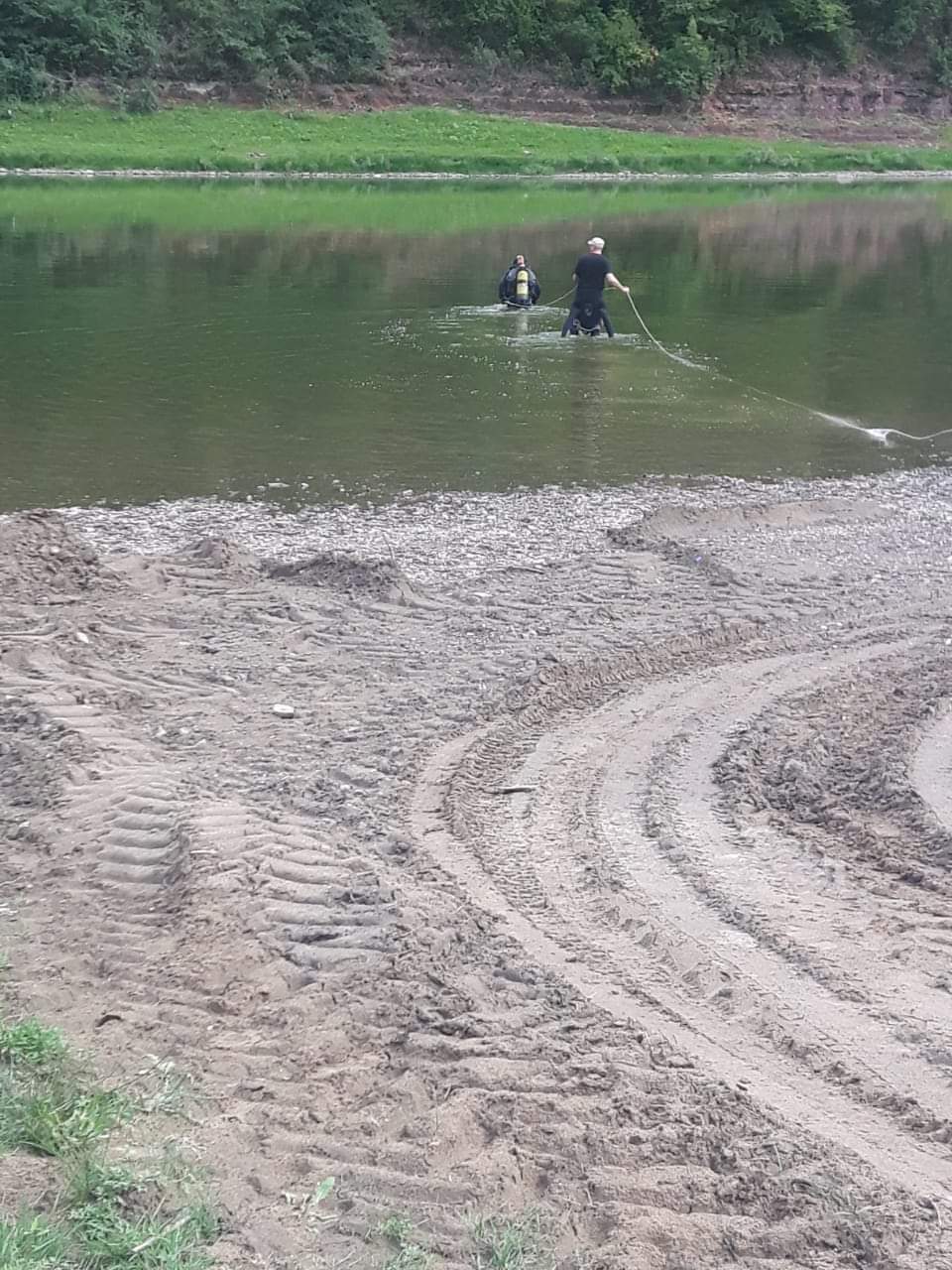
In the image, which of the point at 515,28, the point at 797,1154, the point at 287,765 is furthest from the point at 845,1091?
the point at 515,28

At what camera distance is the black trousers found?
2448cm

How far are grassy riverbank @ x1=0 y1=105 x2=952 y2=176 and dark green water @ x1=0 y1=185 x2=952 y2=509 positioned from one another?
531 inches

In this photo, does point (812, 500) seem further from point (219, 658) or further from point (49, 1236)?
point (49, 1236)

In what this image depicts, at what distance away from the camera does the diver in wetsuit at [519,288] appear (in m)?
26.3

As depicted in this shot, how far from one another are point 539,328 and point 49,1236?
22.4 m

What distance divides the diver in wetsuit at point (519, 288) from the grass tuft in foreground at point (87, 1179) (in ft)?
74.3

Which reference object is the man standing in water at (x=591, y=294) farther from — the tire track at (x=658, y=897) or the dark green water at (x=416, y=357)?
the tire track at (x=658, y=897)

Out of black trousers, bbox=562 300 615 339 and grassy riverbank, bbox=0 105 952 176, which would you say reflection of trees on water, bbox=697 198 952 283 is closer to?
grassy riverbank, bbox=0 105 952 176

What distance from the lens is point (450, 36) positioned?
70125mm

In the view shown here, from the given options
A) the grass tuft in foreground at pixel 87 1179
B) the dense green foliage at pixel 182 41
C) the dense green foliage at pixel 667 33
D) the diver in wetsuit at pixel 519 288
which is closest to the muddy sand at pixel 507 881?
the grass tuft in foreground at pixel 87 1179

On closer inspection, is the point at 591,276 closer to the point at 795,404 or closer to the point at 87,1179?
the point at 795,404

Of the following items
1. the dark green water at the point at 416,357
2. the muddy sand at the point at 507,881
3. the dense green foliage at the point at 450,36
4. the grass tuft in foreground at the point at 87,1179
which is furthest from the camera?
the dense green foliage at the point at 450,36

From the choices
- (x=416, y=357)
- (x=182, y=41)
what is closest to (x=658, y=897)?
(x=416, y=357)

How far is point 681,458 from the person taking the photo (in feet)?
54.7
